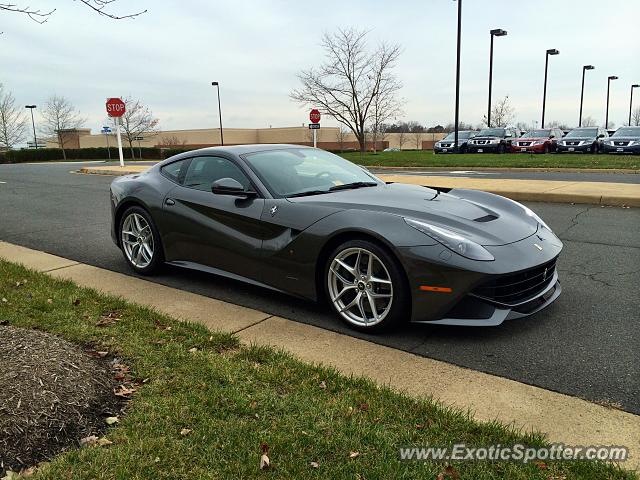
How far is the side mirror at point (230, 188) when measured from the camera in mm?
4316

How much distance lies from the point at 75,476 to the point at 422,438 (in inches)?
59.4

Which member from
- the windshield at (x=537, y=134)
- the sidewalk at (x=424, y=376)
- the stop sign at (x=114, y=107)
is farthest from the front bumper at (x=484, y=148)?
the sidewalk at (x=424, y=376)

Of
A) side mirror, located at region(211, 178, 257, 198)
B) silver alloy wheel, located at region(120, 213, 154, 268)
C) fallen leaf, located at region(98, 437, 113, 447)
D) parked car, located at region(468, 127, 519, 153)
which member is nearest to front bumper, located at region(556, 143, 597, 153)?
parked car, located at region(468, 127, 519, 153)

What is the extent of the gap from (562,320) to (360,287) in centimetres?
155

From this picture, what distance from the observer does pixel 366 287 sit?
375 cm

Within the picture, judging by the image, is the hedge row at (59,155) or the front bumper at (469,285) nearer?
the front bumper at (469,285)

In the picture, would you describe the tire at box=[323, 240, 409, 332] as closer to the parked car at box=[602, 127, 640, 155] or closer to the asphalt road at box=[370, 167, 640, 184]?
the asphalt road at box=[370, 167, 640, 184]

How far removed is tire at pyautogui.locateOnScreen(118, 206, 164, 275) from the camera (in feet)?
17.4

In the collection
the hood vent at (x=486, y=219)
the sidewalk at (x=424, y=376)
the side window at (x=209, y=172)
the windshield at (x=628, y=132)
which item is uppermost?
the windshield at (x=628, y=132)

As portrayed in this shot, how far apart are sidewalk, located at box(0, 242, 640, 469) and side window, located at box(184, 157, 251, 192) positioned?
1022mm

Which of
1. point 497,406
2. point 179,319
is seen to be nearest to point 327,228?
point 179,319

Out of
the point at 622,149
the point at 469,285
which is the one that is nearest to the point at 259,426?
the point at 469,285

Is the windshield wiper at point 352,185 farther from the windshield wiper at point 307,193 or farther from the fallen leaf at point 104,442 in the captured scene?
the fallen leaf at point 104,442

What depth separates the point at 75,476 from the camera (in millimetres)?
2205
